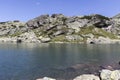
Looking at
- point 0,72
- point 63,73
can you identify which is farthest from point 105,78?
point 0,72

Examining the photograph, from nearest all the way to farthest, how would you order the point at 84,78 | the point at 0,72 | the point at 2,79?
1. the point at 84,78
2. the point at 2,79
3. the point at 0,72

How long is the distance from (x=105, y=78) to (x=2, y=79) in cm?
2706

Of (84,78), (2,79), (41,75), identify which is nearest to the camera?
(84,78)

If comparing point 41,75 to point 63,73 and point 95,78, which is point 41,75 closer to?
point 63,73

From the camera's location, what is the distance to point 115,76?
5525cm

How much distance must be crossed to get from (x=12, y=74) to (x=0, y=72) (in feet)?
17.6

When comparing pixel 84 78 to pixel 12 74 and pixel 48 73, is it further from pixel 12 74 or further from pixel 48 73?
pixel 12 74

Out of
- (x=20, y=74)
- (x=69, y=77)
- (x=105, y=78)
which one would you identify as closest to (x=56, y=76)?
(x=69, y=77)

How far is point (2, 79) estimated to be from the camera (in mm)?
61750

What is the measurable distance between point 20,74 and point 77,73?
56.3 ft

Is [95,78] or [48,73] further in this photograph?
[48,73]

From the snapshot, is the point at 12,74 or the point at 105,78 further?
the point at 12,74

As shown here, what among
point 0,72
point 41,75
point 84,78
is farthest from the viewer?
point 0,72

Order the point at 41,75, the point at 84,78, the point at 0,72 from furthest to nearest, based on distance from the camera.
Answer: the point at 0,72
the point at 41,75
the point at 84,78
